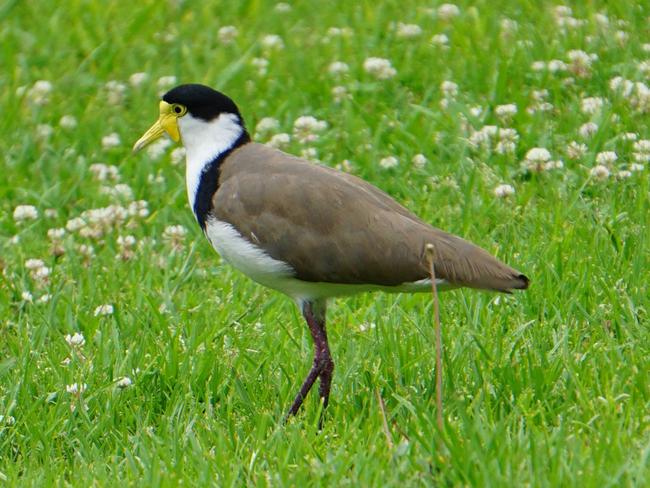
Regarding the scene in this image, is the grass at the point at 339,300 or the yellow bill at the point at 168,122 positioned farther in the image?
the yellow bill at the point at 168,122

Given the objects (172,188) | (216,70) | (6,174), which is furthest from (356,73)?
(6,174)

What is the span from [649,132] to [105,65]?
385 cm

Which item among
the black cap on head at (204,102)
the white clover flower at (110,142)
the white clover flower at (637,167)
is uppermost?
the black cap on head at (204,102)

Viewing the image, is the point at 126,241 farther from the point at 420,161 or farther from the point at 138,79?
the point at 138,79

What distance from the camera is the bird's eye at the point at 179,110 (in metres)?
6.10

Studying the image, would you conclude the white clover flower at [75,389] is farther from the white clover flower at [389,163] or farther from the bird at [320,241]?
the white clover flower at [389,163]

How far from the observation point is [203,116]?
19.7ft

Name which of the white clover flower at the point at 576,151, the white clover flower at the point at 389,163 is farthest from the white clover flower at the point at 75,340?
the white clover flower at the point at 576,151

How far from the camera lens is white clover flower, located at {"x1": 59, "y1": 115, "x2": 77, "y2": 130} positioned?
8.62 metres

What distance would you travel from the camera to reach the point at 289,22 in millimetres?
9625

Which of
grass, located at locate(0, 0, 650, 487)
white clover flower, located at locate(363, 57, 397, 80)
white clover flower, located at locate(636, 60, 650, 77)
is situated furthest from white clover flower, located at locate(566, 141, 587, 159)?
white clover flower, located at locate(363, 57, 397, 80)

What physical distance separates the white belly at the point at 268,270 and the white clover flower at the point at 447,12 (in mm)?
4201

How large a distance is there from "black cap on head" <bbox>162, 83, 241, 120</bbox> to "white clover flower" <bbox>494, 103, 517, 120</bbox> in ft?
7.52

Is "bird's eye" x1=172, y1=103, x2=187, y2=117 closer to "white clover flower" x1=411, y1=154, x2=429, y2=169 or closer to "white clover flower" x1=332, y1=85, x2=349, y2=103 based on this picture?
"white clover flower" x1=411, y1=154, x2=429, y2=169
